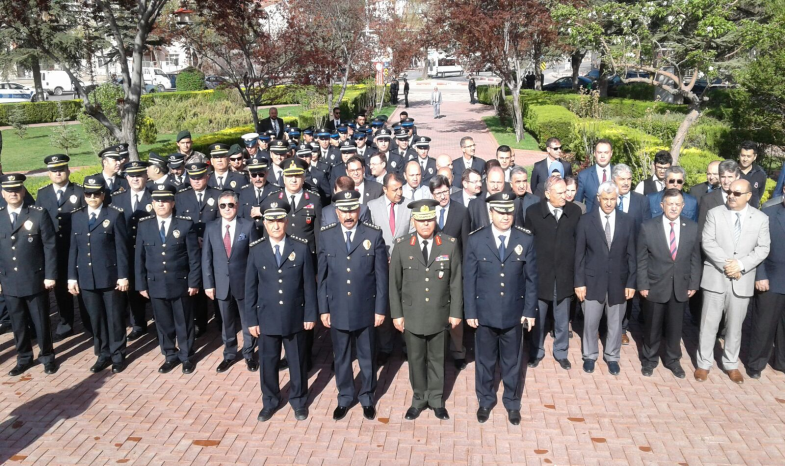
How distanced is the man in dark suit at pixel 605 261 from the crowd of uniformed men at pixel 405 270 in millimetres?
17

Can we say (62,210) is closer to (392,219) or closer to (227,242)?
(227,242)

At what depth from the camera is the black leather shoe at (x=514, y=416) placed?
18.9ft

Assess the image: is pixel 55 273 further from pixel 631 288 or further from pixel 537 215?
pixel 631 288

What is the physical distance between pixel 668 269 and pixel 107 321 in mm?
6300

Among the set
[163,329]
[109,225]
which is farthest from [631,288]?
[109,225]

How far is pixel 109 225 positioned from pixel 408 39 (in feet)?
96.3

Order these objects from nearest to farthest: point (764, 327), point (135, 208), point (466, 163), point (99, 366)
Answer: point (764, 327) < point (99, 366) < point (135, 208) < point (466, 163)

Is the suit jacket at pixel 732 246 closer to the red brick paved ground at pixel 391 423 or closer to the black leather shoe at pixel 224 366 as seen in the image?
the red brick paved ground at pixel 391 423

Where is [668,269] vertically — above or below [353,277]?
below

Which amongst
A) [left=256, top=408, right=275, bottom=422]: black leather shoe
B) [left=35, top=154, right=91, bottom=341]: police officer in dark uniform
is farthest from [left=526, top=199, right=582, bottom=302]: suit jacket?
[left=35, top=154, right=91, bottom=341]: police officer in dark uniform

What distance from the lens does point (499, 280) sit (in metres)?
5.68

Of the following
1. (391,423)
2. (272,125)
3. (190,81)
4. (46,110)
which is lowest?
(391,423)

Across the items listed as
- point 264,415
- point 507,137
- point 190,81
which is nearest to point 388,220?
point 264,415

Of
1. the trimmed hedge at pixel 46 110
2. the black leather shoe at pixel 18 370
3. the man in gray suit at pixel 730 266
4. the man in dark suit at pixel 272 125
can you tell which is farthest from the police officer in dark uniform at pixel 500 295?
the trimmed hedge at pixel 46 110
